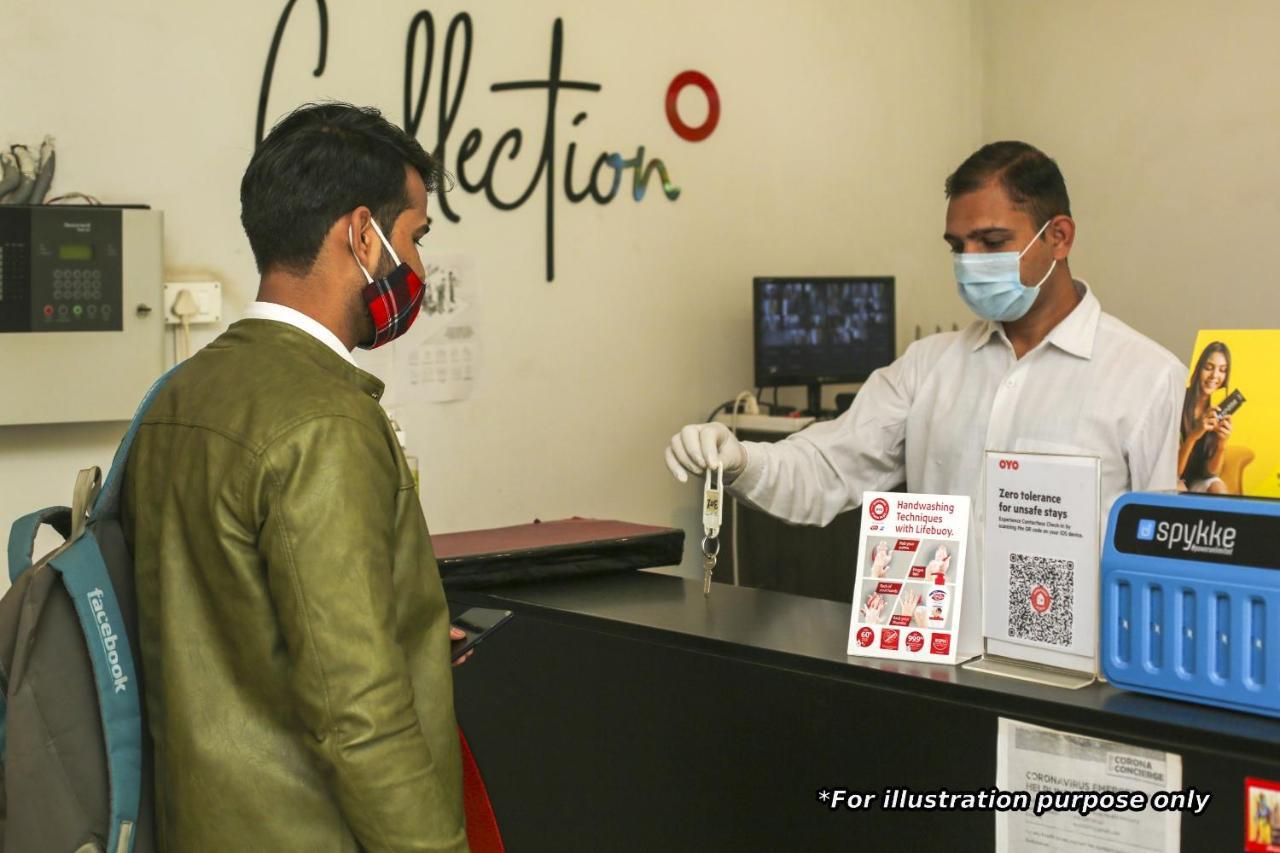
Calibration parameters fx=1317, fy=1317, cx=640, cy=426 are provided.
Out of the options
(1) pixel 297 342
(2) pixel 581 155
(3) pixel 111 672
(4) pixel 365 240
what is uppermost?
(2) pixel 581 155

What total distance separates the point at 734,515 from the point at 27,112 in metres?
2.15

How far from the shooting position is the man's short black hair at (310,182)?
1.35m

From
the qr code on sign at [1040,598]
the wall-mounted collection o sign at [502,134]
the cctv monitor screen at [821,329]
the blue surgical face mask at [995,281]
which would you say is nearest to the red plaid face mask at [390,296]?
the qr code on sign at [1040,598]

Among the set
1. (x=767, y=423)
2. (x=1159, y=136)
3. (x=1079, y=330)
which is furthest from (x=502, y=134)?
(x=1159, y=136)

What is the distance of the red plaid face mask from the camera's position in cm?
140

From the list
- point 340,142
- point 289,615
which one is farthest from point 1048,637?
point 340,142

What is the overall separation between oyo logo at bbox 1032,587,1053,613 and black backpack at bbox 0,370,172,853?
0.93m

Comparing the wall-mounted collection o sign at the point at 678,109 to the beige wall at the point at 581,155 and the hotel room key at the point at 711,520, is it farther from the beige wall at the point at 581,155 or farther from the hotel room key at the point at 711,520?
the hotel room key at the point at 711,520

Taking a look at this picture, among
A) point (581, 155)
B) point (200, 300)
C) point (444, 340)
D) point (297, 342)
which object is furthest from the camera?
point (581, 155)

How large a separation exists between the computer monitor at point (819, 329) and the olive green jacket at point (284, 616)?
2.64m

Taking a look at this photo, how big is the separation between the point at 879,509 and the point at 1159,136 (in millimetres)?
3304

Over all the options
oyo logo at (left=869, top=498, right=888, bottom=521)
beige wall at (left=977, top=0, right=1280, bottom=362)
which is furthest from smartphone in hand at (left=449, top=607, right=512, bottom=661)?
beige wall at (left=977, top=0, right=1280, bottom=362)

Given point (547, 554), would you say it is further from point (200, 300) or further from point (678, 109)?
point (678, 109)

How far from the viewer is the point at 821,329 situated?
399 cm
